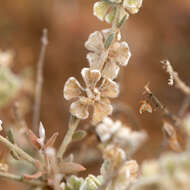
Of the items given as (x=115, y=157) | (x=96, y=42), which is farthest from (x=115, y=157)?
(x=96, y=42)

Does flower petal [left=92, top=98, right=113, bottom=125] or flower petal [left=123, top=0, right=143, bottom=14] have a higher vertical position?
flower petal [left=123, top=0, right=143, bottom=14]

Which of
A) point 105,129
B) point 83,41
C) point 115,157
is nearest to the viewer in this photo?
point 115,157

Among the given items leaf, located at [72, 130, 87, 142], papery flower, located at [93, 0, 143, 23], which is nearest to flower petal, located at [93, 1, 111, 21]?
papery flower, located at [93, 0, 143, 23]

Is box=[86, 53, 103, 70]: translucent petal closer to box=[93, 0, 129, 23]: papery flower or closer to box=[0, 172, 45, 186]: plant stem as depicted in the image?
box=[93, 0, 129, 23]: papery flower

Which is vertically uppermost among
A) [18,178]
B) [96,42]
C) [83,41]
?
[83,41]

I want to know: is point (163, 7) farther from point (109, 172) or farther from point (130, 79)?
point (109, 172)

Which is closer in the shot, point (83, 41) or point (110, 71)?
point (110, 71)

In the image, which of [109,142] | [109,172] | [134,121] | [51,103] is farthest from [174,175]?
[51,103]

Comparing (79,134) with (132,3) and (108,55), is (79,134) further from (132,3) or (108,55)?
(132,3)
